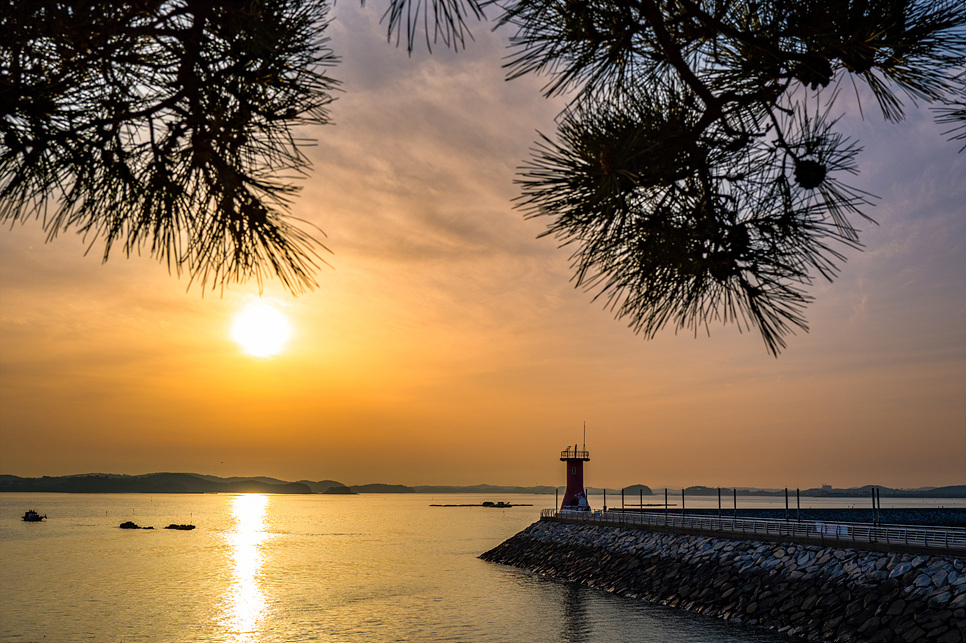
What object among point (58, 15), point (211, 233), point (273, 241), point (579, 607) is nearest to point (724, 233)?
point (273, 241)

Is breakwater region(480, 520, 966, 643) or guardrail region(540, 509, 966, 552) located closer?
breakwater region(480, 520, 966, 643)

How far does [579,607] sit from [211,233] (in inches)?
1394

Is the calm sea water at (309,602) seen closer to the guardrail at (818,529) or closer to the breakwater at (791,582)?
the breakwater at (791,582)

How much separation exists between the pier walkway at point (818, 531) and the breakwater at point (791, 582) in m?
0.59

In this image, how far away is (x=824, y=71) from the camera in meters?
4.31

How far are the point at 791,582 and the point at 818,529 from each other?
4.86 m

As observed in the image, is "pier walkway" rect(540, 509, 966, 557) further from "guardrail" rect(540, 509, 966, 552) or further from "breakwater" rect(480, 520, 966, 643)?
"breakwater" rect(480, 520, 966, 643)

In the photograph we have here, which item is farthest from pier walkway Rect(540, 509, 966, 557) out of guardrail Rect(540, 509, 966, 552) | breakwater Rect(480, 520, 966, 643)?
breakwater Rect(480, 520, 966, 643)

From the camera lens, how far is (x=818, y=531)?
32562 millimetres

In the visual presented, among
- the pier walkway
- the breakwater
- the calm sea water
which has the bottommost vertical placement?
the calm sea water

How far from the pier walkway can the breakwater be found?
593 millimetres

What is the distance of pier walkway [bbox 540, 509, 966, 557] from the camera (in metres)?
26.4

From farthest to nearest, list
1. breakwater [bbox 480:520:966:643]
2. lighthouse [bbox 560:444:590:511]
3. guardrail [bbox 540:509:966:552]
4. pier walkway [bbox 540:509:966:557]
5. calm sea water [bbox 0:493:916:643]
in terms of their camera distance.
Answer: lighthouse [bbox 560:444:590:511] → calm sea water [bbox 0:493:916:643] → guardrail [bbox 540:509:966:552] → pier walkway [bbox 540:509:966:557] → breakwater [bbox 480:520:966:643]

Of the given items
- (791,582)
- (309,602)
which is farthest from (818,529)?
(309,602)
